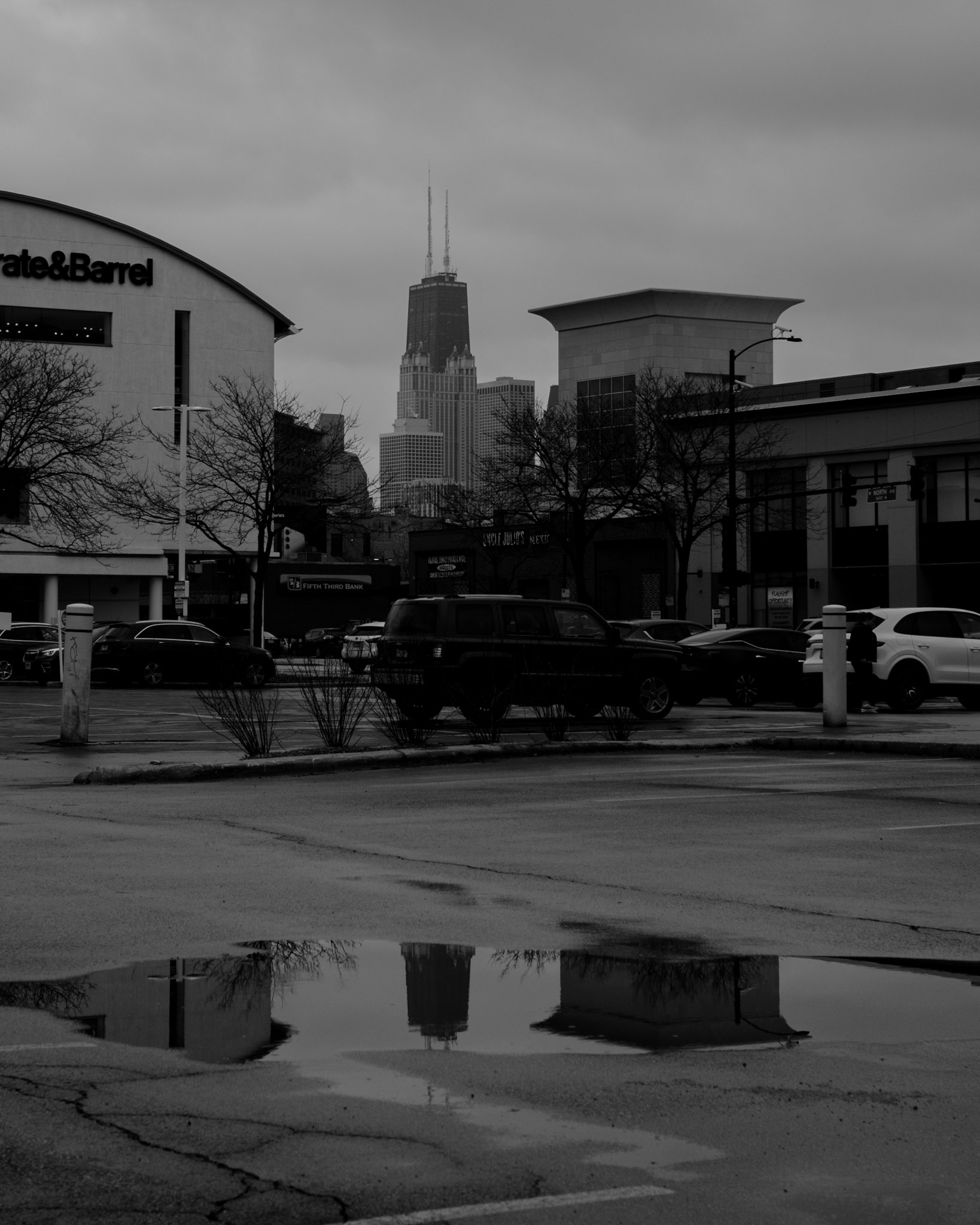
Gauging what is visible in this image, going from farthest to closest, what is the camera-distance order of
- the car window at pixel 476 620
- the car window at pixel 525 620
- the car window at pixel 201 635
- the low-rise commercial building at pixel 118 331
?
1. the low-rise commercial building at pixel 118 331
2. the car window at pixel 201 635
3. the car window at pixel 525 620
4. the car window at pixel 476 620

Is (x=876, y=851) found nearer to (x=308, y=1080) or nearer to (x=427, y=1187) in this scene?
(x=308, y=1080)

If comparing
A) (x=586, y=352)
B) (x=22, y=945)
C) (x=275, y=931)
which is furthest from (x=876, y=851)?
(x=586, y=352)

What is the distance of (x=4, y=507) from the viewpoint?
5312cm

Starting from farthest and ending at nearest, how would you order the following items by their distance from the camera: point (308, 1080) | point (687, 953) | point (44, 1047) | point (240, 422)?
point (240, 422), point (687, 953), point (44, 1047), point (308, 1080)

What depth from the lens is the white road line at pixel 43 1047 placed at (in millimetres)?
5277

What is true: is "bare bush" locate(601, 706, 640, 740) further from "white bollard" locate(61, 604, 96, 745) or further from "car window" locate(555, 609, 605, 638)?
"white bollard" locate(61, 604, 96, 745)

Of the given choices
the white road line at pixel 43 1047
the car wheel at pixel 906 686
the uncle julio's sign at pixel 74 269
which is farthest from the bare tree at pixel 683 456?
the white road line at pixel 43 1047

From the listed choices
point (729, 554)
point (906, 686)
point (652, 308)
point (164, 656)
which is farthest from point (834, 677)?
point (652, 308)

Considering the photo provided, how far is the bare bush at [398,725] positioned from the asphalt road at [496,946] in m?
3.19

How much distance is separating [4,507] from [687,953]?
1941 inches

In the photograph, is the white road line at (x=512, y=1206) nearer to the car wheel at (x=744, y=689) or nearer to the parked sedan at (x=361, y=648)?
the parked sedan at (x=361, y=648)

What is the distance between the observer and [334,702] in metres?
17.9

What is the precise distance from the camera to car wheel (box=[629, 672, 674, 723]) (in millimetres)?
25266

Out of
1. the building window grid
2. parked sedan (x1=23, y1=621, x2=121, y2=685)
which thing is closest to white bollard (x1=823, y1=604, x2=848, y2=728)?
parked sedan (x1=23, y1=621, x2=121, y2=685)
